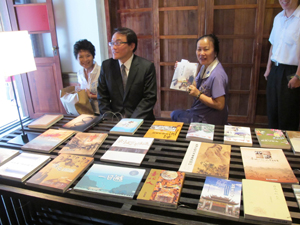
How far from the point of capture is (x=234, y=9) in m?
2.85

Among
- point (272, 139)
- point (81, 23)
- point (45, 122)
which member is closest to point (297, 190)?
point (272, 139)

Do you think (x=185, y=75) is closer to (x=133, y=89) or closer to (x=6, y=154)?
(x=133, y=89)

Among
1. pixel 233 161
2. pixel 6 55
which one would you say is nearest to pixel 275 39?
pixel 233 161

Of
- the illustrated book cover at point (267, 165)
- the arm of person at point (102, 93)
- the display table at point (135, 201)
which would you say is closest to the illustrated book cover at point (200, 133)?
the display table at point (135, 201)

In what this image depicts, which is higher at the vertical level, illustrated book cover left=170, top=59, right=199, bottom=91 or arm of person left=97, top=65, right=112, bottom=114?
illustrated book cover left=170, top=59, right=199, bottom=91

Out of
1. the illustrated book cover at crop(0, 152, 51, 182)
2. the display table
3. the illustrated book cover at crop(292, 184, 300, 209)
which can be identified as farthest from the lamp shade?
the illustrated book cover at crop(292, 184, 300, 209)

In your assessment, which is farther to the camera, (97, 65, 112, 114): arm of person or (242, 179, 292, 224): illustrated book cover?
(97, 65, 112, 114): arm of person

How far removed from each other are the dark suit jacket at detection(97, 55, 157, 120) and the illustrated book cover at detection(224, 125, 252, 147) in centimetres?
80

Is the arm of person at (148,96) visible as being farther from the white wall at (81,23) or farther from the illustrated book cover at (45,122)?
the white wall at (81,23)

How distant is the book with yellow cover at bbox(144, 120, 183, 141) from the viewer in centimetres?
Result: 133

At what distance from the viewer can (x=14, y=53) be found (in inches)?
58.5

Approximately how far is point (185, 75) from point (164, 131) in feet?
1.77

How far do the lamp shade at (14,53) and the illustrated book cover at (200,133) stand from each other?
1.21 metres

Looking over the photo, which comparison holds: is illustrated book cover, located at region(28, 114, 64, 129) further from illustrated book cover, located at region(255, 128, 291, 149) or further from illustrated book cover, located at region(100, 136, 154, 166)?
illustrated book cover, located at region(255, 128, 291, 149)
